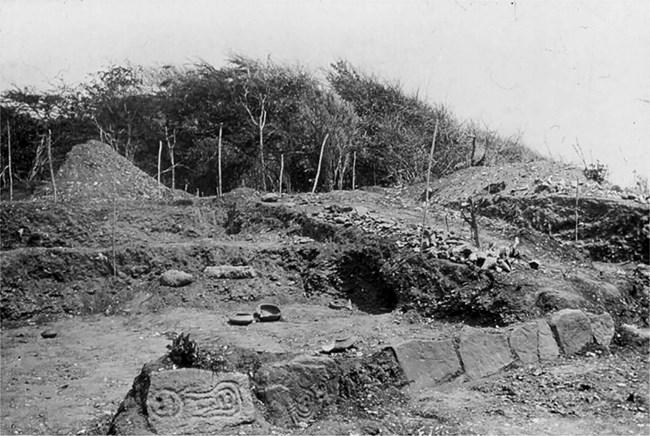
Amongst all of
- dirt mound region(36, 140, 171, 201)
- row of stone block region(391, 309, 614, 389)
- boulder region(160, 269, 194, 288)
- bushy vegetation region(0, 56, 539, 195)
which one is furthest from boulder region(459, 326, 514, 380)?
bushy vegetation region(0, 56, 539, 195)

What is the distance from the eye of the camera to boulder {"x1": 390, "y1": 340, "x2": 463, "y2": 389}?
562 cm

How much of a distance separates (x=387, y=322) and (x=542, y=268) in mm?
2214

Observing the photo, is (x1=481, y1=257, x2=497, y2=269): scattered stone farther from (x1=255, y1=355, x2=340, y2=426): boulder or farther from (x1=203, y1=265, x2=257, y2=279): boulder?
(x1=203, y1=265, x2=257, y2=279): boulder

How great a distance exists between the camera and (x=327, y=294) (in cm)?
884

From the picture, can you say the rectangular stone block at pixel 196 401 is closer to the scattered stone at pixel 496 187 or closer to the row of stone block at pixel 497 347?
the row of stone block at pixel 497 347

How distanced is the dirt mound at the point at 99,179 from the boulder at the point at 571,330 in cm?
1000

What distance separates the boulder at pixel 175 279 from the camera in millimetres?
8586

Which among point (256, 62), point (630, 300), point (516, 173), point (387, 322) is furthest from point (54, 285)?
point (256, 62)

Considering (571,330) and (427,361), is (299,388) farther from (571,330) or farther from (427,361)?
(571,330)

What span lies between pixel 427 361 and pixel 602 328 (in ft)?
7.46

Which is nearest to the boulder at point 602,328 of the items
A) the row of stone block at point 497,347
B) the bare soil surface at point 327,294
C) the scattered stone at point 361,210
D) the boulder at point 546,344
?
the row of stone block at point 497,347

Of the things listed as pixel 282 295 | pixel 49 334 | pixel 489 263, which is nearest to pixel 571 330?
pixel 489 263

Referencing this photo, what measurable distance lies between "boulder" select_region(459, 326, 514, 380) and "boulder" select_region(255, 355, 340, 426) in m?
1.42

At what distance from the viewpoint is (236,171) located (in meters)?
20.3
